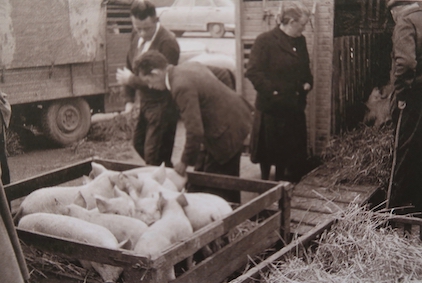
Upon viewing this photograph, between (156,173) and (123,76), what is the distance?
4.69 feet

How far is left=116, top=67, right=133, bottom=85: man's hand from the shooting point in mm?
5422

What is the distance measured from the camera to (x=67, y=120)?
198 inches

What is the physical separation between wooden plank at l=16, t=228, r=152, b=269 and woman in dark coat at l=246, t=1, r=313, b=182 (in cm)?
288

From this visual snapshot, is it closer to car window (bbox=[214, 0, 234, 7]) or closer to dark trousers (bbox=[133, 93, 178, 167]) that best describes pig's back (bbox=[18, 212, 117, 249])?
dark trousers (bbox=[133, 93, 178, 167])

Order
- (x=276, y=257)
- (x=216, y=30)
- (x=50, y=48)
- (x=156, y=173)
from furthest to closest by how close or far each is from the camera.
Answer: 1. (x=216, y=30)
2. (x=50, y=48)
3. (x=156, y=173)
4. (x=276, y=257)

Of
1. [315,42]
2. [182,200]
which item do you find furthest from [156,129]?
[315,42]

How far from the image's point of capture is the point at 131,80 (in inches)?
216

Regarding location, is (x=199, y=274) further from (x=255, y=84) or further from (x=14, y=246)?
(x=255, y=84)

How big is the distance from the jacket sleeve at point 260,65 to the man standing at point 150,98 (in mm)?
825

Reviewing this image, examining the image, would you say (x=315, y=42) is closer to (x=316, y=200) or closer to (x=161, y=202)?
(x=316, y=200)

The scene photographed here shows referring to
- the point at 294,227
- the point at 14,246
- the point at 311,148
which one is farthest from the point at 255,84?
the point at 14,246

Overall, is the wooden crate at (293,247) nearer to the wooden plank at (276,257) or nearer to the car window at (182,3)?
the wooden plank at (276,257)

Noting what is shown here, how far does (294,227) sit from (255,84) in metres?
1.70

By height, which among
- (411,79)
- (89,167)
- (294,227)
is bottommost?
(294,227)
